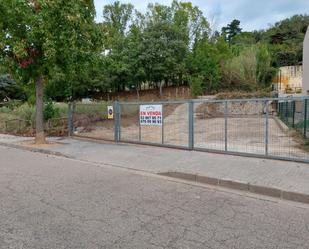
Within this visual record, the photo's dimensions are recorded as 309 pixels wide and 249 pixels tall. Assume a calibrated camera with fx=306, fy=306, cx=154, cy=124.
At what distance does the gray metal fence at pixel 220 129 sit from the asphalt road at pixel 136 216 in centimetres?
378

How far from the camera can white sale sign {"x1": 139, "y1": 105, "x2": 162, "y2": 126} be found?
1123 cm

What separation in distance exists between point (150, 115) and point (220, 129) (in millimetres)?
3265

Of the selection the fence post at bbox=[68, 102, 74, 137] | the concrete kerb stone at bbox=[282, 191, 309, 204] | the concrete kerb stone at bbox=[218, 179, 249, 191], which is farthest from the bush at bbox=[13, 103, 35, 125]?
the concrete kerb stone at bbox=[282, 191, 309, 204]

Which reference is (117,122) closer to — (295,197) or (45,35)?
(45,35)

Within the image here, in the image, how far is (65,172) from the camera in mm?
8047

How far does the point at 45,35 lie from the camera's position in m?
10.9

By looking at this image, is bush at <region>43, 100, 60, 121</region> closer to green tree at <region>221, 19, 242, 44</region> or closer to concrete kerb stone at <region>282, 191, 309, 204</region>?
concrete kerb stone at <region>282, 191, 309, 204</region>

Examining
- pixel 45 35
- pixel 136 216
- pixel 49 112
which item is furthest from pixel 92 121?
pixel 136 216

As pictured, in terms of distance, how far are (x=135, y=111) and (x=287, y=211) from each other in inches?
331

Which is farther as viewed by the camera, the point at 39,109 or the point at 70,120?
the point at 70,120

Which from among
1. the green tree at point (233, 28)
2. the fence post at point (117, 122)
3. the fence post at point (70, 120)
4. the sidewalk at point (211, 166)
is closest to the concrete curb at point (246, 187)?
the sidewalk at point (211, 166)

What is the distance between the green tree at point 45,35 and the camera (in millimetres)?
10844

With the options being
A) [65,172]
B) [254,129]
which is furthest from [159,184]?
[254,129]

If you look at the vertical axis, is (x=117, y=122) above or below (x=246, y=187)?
above
